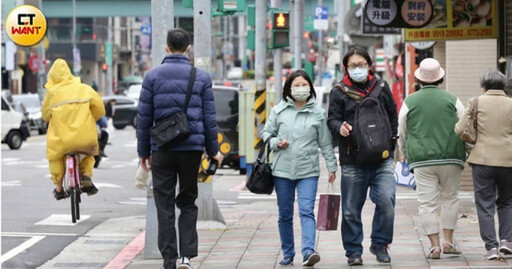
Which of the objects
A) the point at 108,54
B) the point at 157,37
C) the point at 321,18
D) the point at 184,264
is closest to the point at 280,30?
the point at 157,37

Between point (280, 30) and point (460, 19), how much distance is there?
7088 millimetres

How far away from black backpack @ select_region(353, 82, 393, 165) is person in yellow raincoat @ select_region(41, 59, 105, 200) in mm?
5366

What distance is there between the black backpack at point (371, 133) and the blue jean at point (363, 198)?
0.52 ft

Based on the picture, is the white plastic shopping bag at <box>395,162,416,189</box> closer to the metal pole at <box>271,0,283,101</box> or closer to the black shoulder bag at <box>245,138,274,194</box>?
the black shoulder bag at <box>245,138,274,194</box>

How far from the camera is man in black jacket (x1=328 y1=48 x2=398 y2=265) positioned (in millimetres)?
9773

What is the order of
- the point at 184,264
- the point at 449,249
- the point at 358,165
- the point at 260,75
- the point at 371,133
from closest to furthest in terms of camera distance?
the point at 184,264 → the point at 371,133 → the point at 358,165 → the point at 449,249 → the point at 260,75

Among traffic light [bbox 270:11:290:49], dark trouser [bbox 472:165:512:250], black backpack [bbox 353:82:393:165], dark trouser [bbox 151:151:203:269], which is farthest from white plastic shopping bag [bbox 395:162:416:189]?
traffic light [bbox 270:11:290:49]

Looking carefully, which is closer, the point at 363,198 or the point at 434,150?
the point at 363,198

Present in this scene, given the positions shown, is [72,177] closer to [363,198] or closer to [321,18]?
[363,198]

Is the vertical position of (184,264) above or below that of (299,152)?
below

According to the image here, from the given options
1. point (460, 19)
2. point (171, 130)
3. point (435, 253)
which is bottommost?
point (435, 253)

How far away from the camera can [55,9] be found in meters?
61.5

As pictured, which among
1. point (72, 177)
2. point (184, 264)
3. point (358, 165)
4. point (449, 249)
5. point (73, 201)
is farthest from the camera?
point (73, 201)

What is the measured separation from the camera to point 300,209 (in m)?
9.98
